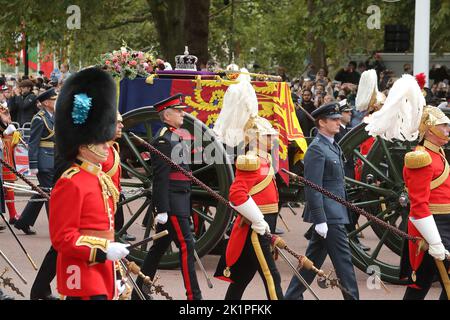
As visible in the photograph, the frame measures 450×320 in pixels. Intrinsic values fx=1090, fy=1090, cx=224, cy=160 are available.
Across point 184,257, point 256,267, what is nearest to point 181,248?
point 184,257

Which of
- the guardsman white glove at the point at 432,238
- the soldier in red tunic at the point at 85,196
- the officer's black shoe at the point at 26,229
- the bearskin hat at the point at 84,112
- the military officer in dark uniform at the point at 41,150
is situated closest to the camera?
the soldier in red tunic at the point at 85,196

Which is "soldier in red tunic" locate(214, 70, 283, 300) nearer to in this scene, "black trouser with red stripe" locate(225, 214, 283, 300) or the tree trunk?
"black trouser with red stripe" locate(225, 214, 283, 300)

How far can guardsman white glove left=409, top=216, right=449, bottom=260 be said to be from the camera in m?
6.89

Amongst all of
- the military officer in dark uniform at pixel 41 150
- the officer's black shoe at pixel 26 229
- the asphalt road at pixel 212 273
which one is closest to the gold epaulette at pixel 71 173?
the asphalt road at pixel 212 273

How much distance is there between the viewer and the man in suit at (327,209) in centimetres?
734

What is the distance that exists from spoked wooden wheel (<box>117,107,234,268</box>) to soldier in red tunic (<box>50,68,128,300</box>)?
11.9 ft

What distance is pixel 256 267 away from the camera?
7074mm

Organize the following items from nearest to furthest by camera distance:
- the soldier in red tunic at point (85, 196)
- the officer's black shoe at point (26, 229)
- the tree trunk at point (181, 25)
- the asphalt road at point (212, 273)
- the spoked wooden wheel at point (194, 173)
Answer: the soldier in red tunic at point (85, 196), the asphalt road at point (212, 273), the spoked wooden wheel at point (194, 173), the officer's black shoe at point (26, 229), the tree trunk at point (181, 25)

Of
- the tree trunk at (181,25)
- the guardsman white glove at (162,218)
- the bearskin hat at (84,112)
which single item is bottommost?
the guardsman white glove at (162,218)

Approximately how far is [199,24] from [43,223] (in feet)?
26.4

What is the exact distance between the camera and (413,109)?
8.08m

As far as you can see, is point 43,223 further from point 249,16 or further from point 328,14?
point 249,16

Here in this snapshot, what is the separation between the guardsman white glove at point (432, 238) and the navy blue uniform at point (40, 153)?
5.29 metres

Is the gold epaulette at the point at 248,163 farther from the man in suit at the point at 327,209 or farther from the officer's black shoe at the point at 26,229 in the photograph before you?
the officer's black shoe at the point at 26,229
